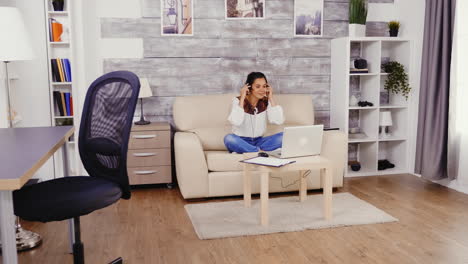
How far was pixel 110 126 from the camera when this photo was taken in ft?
7.87

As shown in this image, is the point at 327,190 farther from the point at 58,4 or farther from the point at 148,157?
the point at 58,4

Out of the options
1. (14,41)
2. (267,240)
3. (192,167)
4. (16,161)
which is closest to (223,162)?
(192,167)

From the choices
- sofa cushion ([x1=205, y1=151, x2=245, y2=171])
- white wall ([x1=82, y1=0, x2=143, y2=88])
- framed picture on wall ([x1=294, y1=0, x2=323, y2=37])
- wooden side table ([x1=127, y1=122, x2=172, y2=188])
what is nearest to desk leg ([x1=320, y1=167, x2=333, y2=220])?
sofa cushion ([x1=205, y1=151, x2=245, y2=171])

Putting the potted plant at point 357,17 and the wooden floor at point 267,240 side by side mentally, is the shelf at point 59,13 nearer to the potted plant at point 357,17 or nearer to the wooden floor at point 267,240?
the wooden floor at point 267,240

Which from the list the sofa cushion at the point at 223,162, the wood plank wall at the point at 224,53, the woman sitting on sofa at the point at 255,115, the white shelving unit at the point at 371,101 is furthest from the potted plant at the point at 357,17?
the sofa cushion at the point at 223,162

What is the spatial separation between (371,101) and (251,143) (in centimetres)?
151

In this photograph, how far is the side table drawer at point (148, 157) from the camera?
4.44 meters

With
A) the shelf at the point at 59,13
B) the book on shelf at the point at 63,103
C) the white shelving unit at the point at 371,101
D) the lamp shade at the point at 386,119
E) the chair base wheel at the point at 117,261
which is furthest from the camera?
the lamp shade at the point at 386,119

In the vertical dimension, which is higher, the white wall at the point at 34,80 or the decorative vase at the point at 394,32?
the decorative vase at the point at 394,32

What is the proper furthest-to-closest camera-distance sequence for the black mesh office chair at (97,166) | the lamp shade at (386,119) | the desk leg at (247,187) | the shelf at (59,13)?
1. the lamp shade at (386,119)
2. the shelf at (59,13)
3. the desk leg at (247,187)
4. the black mesh office chair at (97,166)

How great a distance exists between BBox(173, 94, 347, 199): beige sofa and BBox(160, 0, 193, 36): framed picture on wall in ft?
2.36

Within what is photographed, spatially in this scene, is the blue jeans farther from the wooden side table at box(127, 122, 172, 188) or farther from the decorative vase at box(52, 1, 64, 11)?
the decorative vase at box(52, 1, 64, 11)

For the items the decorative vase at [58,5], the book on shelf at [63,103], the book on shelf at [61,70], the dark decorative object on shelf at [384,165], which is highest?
the decorative vase at [58,5]

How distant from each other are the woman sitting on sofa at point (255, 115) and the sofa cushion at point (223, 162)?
0.17 metres
